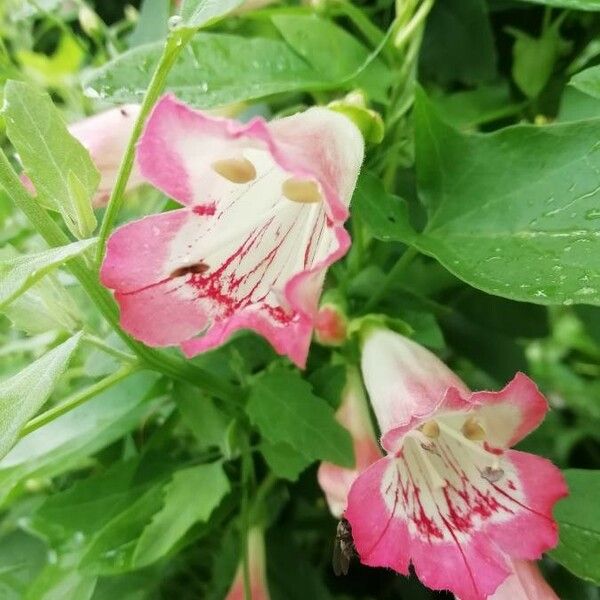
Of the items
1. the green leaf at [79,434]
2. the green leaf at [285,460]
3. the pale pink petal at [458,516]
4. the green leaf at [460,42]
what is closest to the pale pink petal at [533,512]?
the pale pink petal at [458,516]

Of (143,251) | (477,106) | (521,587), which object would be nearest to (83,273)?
(143,251)

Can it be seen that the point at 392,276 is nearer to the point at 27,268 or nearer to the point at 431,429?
the point at 431,429

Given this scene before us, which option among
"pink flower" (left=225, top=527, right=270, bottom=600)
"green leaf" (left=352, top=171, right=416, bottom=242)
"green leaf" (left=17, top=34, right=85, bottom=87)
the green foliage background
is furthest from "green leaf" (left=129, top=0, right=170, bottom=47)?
"pink flower" (left=225, top=527, right=270, bottom=600)

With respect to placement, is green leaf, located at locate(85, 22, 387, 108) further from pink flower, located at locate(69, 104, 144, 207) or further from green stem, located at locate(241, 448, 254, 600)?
green stem, located at locate(241, 448, 254, 600)

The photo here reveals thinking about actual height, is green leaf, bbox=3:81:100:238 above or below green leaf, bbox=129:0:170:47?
above

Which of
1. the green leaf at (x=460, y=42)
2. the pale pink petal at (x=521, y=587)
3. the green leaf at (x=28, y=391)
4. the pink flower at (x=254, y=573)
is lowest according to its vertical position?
the pink flower at (x=254, y=573)

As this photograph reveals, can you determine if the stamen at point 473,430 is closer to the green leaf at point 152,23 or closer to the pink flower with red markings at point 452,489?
the pink flower with red markings at point 452,489
